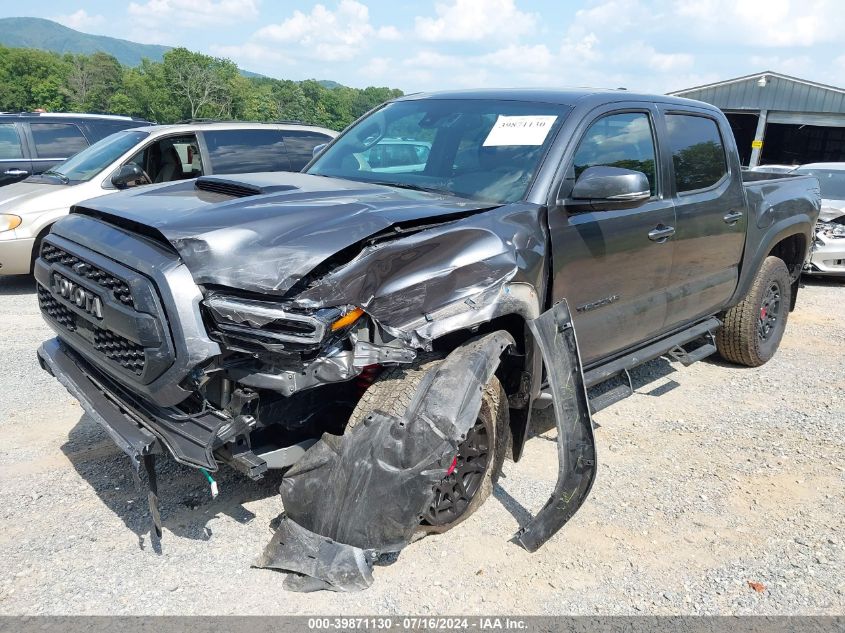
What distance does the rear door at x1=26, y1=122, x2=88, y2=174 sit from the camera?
946 centimetres

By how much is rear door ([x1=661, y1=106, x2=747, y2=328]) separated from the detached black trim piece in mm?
3249

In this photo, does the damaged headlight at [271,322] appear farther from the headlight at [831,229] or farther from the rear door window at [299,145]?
the headlight at [831,229]

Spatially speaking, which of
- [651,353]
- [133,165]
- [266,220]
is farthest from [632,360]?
[133,165]

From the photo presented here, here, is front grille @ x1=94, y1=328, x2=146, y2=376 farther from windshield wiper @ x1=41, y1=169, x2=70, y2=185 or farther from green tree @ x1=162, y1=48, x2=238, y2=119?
green tree @ x1=162, y1=48, x2=238, y2=119

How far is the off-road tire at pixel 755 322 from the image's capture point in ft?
18.4

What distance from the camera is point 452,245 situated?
296 centimetres

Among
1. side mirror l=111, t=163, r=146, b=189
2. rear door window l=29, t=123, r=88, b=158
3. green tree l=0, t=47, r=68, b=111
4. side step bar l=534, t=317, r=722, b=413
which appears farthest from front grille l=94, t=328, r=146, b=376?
green tree l=0, t=47, r=68, b=111

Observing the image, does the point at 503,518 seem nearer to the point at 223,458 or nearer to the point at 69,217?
the point at 223,458

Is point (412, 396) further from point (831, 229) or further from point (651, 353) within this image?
point (831, 229)

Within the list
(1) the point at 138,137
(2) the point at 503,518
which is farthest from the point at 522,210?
(1) the point at 138,137

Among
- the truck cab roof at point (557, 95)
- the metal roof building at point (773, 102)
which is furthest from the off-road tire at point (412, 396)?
the metal roof building at point (773, 102)

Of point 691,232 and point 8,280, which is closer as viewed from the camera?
point 691,232

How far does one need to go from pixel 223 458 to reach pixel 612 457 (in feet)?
8.03

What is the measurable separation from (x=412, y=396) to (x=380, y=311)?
1.31ft
